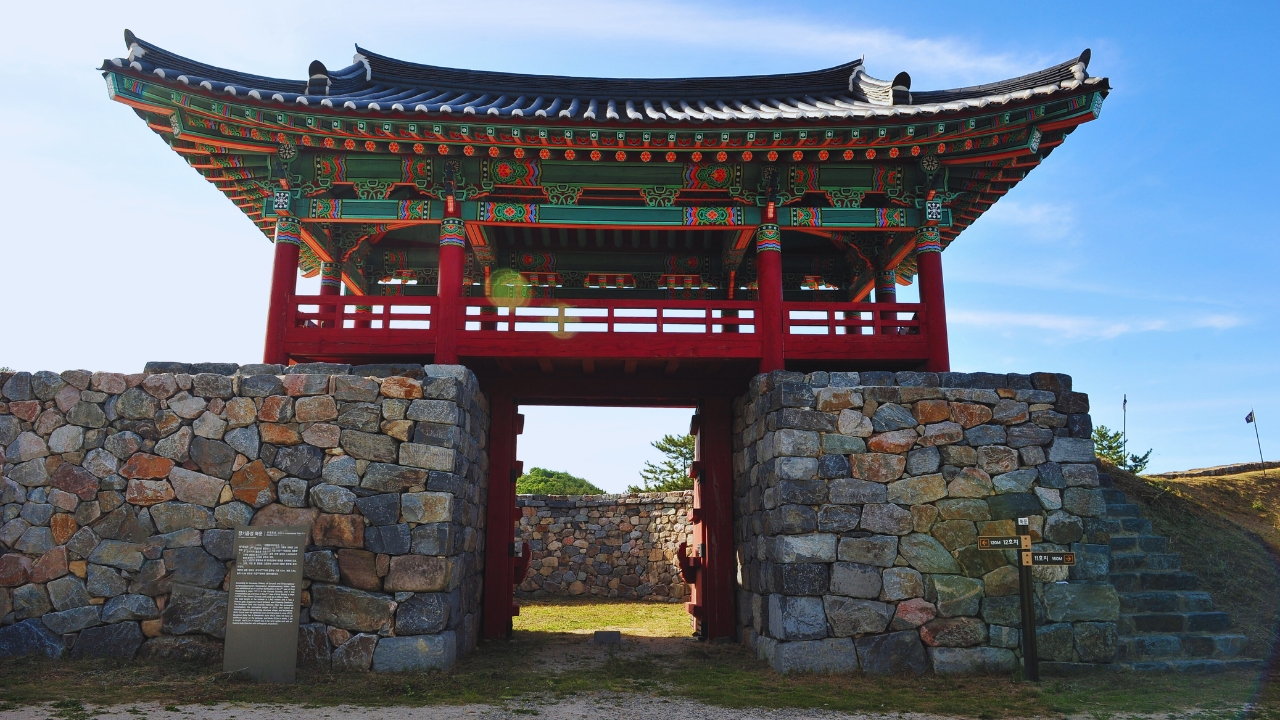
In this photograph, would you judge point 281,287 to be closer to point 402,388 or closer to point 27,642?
point 402,388

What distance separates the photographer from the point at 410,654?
25.6 ft

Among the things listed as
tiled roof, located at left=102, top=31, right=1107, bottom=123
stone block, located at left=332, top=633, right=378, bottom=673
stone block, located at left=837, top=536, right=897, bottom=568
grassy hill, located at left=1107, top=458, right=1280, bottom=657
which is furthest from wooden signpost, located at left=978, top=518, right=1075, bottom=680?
stone block, located at left=332, top=633, right=378, bottom=673

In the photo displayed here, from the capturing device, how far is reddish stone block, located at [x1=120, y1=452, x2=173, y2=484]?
27.0ft

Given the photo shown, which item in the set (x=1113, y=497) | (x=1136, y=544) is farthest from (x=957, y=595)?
(x=1113, y=497)

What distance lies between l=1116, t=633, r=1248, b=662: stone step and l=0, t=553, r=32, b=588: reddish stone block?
11.3 meters

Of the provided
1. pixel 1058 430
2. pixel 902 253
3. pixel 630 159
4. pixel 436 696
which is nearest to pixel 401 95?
pixel 630 159

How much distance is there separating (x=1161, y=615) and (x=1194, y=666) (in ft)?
2.37

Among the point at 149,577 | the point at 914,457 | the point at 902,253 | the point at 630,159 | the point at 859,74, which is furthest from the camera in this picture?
the point at 859,74

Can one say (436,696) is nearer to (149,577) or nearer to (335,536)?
(335,536)

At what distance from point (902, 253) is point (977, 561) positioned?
4794 mm

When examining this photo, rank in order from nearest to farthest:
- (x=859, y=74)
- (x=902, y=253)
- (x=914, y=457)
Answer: (x=914, y=457), (x=902, y=253), (x=859, y=74)

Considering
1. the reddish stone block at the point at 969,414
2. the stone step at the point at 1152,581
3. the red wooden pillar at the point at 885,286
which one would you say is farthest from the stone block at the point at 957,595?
the red wooden pillar at the point at 885,286

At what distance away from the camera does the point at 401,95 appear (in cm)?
1175

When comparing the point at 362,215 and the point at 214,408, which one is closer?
the point at 214,408
